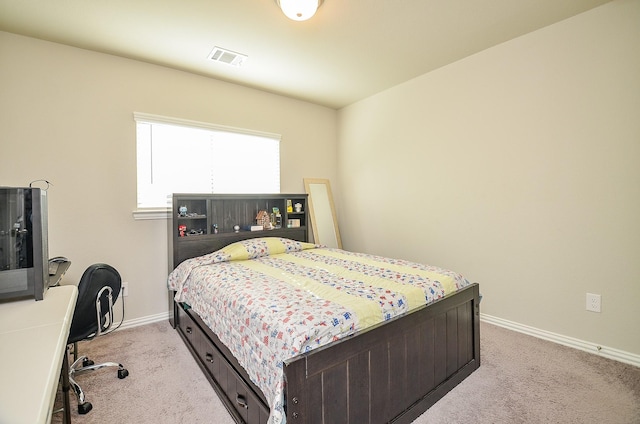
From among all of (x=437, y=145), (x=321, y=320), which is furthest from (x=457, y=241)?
(x=321, y=320)

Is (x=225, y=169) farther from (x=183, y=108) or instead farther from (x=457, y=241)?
(x=457, y=241)

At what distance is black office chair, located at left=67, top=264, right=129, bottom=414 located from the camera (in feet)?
6.18

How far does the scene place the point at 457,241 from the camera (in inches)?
129

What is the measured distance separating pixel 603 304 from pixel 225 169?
382 cm

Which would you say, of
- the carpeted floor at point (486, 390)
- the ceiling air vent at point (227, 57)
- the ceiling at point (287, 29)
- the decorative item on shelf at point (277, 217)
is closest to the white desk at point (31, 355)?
the carpeted floor at point (486, 390)

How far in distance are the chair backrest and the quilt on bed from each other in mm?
580

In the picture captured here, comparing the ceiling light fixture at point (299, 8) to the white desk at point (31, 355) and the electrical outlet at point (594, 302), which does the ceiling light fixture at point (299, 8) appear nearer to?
the white desk at point (31, 355)

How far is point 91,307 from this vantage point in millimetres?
1951

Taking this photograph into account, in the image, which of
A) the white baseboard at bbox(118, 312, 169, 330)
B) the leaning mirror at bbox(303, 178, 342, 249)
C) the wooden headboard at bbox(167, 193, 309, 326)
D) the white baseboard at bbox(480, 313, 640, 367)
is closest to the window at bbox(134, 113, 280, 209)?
the wooden headboard at bbox(167, 193, 309, 326)

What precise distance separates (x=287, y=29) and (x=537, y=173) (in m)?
2.51

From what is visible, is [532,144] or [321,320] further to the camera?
[532,144]

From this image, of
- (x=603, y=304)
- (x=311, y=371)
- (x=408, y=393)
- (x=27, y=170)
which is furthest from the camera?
Answer: (x=27, y=170)

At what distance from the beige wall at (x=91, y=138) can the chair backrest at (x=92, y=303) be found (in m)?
1.11

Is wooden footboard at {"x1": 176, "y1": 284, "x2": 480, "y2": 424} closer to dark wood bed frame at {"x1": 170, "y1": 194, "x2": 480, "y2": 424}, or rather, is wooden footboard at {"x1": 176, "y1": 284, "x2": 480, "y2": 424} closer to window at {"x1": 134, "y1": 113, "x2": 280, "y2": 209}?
dark wood bed frame at {"x1": 170, "y1": 194, "x2": 480, "y2": 424}
